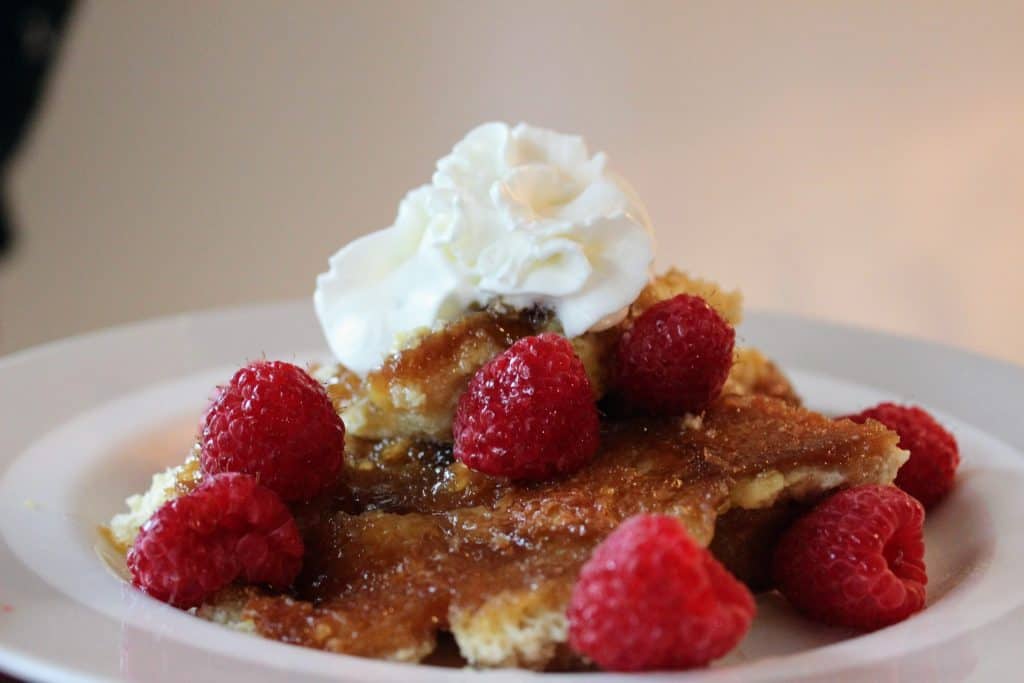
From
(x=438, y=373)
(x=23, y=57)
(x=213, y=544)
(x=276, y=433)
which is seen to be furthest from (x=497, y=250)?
(x=23, y=57)

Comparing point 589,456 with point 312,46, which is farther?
point 312,46

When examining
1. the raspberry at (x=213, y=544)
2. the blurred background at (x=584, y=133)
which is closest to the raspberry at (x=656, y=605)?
the raspberry at (x=213, y=544)

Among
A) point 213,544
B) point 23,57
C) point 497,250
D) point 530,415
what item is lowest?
point 213,544

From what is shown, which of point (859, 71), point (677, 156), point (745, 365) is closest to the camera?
point (745, 365)

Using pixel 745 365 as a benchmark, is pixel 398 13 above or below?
above

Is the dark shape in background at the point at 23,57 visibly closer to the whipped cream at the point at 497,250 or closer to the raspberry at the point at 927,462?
the whipped cream at the point at 497,250

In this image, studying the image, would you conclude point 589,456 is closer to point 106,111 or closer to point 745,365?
point 745,365

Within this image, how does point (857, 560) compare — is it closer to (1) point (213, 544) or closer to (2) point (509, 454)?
(2) point (509, 454)

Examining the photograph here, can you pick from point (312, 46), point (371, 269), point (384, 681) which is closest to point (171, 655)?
point (384, 681)
